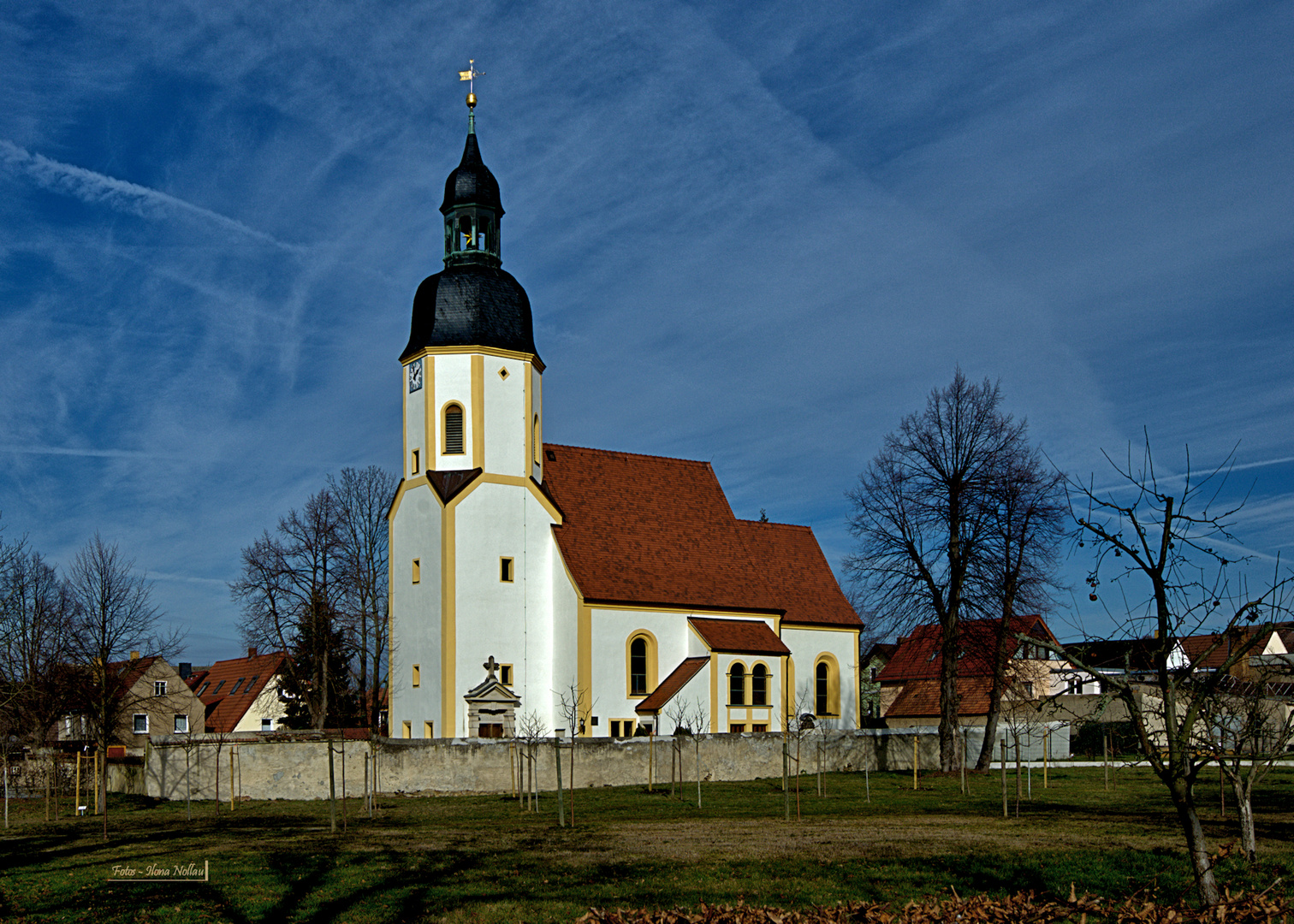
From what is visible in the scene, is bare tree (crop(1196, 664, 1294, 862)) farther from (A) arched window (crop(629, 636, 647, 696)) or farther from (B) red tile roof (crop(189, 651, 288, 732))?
(B) red tile roof (crop(189, 651, 288, 732))

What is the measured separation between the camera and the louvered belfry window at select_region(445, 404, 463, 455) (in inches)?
1492

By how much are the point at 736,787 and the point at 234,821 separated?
12952mm

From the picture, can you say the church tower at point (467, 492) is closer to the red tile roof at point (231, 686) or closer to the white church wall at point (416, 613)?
the white church wall at point (416, 613)

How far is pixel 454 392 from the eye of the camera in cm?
3781

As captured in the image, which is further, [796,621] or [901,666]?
[901,666]

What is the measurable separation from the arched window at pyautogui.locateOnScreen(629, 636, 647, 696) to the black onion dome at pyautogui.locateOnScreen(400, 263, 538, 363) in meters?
10.4

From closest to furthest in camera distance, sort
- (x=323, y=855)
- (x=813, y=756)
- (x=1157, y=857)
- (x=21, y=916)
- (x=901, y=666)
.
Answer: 1. (x=21, y=916)
2. (x=1157, y=857)
3. (x=323, y=855)
4. (x=813, y=756)
5. (x=901, y=666)

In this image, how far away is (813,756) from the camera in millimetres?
35031

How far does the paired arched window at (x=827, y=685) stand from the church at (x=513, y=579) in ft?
8.44

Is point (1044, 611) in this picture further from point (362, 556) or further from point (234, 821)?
point (362, 556)

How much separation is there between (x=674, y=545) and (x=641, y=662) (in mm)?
4801

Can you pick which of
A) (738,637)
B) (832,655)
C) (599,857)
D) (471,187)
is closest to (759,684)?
(738,637)

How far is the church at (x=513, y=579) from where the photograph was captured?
36656 mm

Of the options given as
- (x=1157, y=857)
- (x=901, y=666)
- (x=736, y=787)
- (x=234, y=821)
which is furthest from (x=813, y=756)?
(x=901, y=666)
